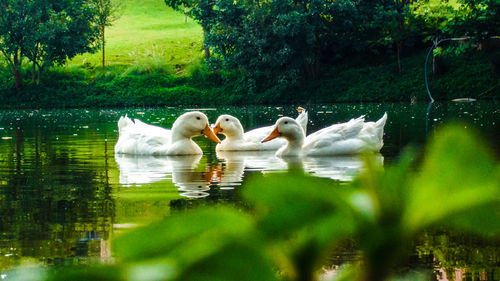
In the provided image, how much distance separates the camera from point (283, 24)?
114 ft

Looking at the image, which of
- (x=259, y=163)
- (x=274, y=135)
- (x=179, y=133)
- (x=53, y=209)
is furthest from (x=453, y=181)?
(x=179, y=133)

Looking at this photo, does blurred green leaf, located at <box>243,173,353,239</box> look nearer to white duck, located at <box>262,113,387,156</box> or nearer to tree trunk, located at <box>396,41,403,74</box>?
white duck, located at <box>262,113,387,156</box>

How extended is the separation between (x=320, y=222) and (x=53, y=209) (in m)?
6.24

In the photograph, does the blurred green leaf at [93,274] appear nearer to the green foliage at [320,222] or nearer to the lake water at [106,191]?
the green foliage at [320,222]

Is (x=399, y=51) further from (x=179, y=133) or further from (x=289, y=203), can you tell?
(x=289, y=203)

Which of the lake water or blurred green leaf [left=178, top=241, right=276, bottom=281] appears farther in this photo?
the lake water

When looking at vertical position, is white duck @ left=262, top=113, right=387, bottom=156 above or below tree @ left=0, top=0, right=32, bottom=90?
below

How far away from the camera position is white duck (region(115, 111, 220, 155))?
1168 centimetres

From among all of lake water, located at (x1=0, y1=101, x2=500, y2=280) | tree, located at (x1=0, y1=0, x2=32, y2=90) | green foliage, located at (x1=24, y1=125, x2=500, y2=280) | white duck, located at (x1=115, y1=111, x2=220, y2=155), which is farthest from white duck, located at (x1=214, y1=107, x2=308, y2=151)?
tree, located at (x1=0, y1=0, x2=32, y2=90)

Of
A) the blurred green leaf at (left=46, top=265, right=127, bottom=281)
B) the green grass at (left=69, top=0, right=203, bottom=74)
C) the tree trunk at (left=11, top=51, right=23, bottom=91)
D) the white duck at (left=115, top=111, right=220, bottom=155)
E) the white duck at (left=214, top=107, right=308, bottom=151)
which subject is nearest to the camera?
the blurred green leaf at (left=46, top=265, right=127, bottom=281)

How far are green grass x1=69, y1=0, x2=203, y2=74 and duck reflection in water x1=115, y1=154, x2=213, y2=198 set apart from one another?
31491mm

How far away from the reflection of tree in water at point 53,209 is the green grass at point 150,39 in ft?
109

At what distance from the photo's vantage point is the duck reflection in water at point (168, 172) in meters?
7.73

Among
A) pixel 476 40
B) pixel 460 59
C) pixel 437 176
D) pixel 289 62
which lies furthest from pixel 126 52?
pixel 437 176
